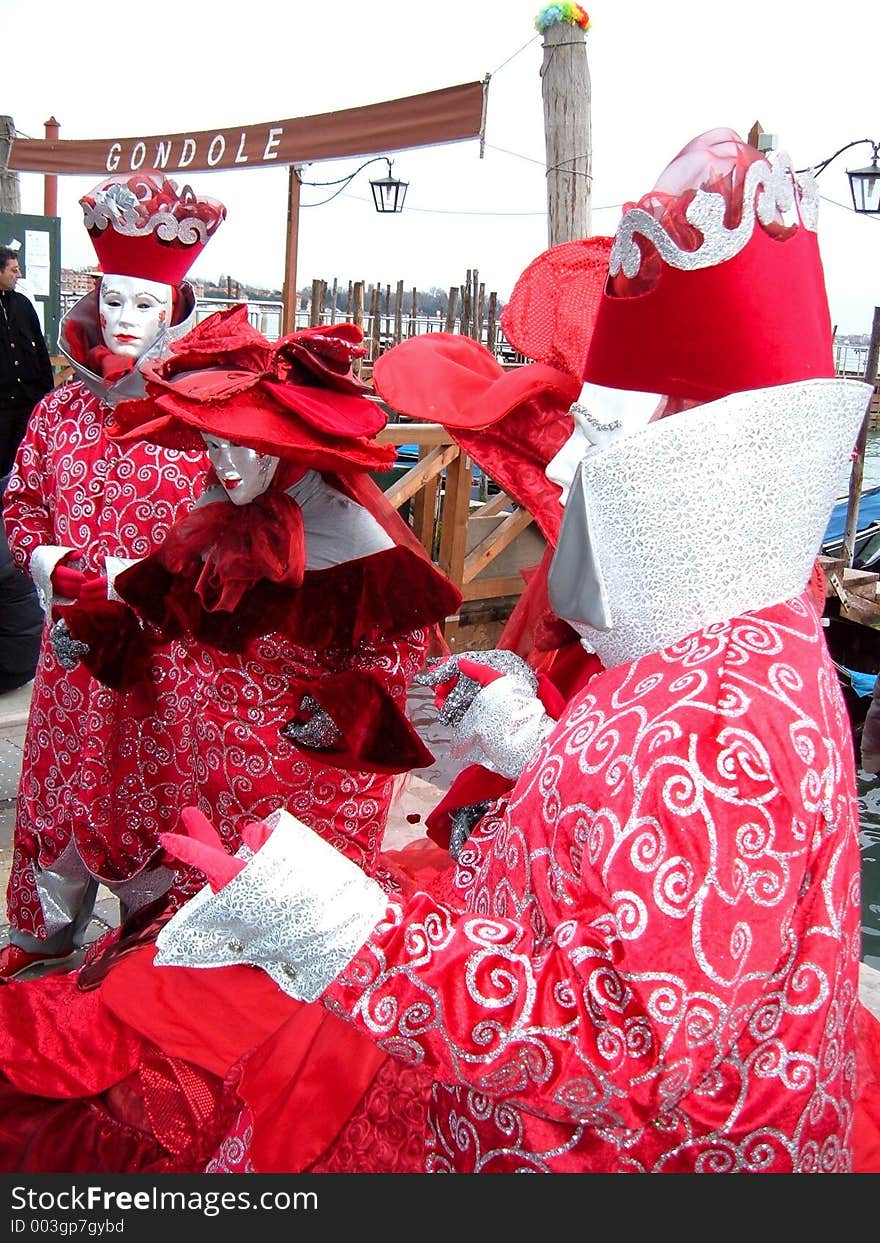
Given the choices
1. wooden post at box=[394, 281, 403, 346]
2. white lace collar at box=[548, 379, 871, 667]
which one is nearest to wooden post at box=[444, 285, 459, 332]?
wooden post at box=[394, 281, 403, 346]

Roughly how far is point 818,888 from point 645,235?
705 mm

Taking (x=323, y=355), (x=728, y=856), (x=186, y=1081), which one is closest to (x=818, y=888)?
(x=728, y=856)

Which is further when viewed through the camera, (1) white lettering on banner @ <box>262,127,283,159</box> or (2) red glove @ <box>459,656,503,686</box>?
(1) white lettering on banner @ <box>262,127,283,159</box>

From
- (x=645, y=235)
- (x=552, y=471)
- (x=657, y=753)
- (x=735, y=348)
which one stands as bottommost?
(x=657, y=753)

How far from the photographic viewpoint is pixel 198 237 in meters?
2.96

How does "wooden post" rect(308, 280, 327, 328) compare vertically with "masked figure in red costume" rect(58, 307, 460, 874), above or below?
above

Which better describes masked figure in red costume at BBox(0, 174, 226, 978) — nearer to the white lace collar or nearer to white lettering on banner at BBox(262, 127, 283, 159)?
the white lace collar

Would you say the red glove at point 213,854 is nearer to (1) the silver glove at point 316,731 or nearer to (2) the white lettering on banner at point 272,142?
(1) the silver glove at point 316,731

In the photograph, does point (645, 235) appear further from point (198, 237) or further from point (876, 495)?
point (876, 495)

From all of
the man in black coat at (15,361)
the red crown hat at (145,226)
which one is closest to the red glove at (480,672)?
the red crown hat at (145,226)

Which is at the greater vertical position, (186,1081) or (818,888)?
(818,888)

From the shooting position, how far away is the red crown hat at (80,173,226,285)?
284 cm

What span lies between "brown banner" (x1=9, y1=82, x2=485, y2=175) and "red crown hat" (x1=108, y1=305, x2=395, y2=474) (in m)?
3.68

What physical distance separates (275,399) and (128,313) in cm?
105
